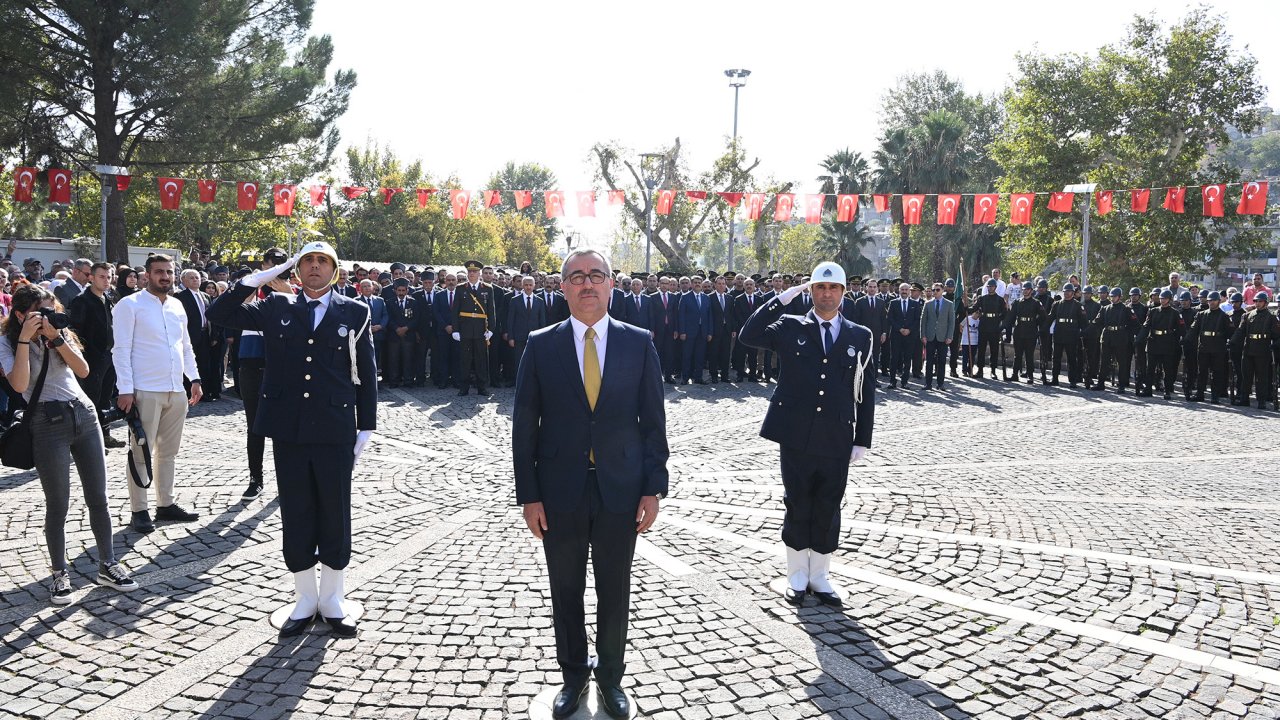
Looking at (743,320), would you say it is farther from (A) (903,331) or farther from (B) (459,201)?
(B) (459,201)

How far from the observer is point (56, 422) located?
507 centimetres

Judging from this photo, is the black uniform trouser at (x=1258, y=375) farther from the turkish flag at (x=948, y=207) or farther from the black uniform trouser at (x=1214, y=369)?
the turkish flag at (x=948, y=207)

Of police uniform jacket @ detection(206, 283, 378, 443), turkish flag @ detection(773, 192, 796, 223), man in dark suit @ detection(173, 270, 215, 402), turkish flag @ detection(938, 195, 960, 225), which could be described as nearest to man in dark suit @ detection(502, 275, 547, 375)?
man in dark suit @ detection(173, 270, 215, 402)

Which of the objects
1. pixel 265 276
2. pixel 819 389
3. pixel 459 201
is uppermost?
pixel 459 201

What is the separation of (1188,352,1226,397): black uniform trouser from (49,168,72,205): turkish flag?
26627mm

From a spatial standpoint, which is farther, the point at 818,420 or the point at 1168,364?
the point at 1168,364

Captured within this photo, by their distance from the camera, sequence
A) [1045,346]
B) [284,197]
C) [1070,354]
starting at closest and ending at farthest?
[1070,354] < [1045,346] < [284,197]

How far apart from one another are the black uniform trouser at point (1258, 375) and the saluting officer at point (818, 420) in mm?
13311

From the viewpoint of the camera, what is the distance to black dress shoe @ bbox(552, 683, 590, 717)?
3.69 m

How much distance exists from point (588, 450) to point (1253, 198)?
76.4 feet

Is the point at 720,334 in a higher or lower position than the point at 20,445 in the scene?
higher

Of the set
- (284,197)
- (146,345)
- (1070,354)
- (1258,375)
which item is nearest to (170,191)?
(284,197)

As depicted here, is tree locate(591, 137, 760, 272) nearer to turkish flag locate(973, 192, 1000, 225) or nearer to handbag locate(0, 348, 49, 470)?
turkish flag locate(973, 192, 1000, 225)

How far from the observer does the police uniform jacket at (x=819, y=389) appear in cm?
523
